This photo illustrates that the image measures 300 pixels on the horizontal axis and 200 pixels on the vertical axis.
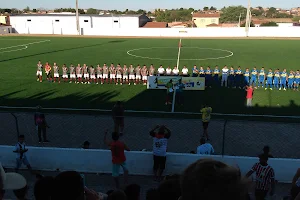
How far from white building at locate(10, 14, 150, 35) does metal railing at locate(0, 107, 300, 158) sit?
190 ft

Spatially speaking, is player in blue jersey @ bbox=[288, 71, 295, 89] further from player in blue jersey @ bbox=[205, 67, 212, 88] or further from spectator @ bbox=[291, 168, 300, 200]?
spectator @ bbox=[291, 168, 300, 200]

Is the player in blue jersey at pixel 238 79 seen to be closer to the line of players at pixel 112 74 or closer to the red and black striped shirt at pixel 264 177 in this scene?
the line of players at pixel 112 74

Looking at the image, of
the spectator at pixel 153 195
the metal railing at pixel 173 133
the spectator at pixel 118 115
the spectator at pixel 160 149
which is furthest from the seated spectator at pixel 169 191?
the spectator at pixel 118 115

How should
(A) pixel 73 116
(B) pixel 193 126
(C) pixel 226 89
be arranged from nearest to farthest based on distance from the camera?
(B) pixel 193 126, (A) pixel 73 116, (C) pixel 226 89

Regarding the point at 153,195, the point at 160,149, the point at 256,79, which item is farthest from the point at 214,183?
the point at 256,79

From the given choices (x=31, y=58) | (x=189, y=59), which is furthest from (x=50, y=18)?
(x=189, y=59)

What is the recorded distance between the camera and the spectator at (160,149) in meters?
8.01

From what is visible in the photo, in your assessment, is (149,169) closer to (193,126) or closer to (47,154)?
(47,154)

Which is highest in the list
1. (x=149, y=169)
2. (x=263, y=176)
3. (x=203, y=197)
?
(x=203, y=197)

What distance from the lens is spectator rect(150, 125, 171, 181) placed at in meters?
8.01

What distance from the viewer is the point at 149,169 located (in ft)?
28.7

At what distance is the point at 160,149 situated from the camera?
8.04 meters

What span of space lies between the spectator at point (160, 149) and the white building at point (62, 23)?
63.2 meters

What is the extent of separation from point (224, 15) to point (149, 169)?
137m
